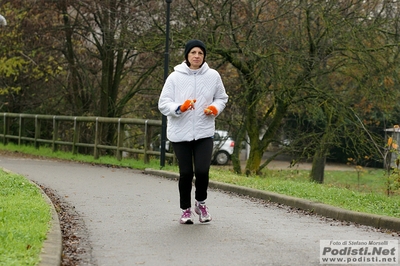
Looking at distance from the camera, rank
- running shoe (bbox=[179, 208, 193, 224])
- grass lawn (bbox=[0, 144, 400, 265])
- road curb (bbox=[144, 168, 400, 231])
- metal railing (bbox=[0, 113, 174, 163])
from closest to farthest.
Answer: grass lawn (bbox=[0, 144, 400, 265])
running shoe (bbox=[179, 208, 193, 224])
road curb (bbox=[144, 168, 400, 231])
metal railing (bbox=[0, 113, 174, 163])

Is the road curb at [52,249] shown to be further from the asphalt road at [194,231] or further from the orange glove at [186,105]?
the orange glove at [186,105]

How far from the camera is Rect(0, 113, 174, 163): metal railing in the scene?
21.5 meters

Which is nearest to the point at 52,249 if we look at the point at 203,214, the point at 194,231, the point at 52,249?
the point at 52,249

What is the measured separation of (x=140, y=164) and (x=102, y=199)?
8.42 meters

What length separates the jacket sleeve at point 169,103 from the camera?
947 centimetres

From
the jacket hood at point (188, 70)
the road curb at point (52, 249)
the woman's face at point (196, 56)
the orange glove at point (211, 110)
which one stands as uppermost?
the woman's face at point (196, 56)

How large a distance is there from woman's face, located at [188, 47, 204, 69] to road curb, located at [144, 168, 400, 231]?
261cm

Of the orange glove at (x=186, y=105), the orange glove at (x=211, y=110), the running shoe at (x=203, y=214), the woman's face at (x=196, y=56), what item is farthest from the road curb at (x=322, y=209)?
the woman's face at (x=196, y=56)

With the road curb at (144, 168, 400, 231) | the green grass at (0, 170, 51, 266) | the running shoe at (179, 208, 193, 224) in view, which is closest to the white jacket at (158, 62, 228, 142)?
the running shoe at (179, 208, 193, 224)

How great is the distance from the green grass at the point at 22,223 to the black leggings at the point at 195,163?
58.3 inches

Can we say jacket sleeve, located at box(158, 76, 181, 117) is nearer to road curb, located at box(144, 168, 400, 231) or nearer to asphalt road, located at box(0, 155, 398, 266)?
asphalt road, located at box(0, 155, 398, 266)

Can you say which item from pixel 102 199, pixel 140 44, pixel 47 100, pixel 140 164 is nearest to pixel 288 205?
pixel 102 199

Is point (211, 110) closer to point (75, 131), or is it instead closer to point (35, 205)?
point (35, 205)

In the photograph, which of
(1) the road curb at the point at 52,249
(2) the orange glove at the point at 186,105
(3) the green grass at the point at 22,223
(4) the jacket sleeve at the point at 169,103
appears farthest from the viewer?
(4) the jacket sleeve at the point at 169,103
